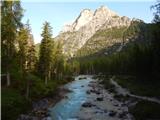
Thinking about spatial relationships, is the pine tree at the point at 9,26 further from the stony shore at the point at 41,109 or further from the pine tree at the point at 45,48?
the pine tree at the point at 45,48

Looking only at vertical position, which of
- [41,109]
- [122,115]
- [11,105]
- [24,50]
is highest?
[24,50]

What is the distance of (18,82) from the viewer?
5044 centimetres

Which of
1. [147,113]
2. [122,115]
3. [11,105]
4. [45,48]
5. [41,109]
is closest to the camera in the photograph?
[11,105]

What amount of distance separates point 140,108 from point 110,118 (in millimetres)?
4927

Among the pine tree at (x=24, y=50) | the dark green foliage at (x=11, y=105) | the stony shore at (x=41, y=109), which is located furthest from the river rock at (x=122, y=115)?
the pine tree at (x=24, y=50)

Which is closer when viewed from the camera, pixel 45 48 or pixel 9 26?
pixel 9 26

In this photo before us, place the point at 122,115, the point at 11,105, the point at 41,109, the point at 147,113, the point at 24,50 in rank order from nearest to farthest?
1. the point at 11,105
2. the point at 147,113
3. the point at 122,115
4. the point at 41,109
5. the point at 24,50

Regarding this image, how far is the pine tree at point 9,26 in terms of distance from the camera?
47469 mm

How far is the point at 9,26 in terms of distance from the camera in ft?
156

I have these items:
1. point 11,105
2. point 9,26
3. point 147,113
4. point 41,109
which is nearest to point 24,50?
point 9,26

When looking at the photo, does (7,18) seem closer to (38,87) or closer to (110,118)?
(38,87)

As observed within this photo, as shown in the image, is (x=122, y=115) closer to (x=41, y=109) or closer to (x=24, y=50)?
(x=41, y=109)

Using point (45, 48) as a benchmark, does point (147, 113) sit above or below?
below

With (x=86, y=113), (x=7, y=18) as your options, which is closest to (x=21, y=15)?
(x=7, y=18)
